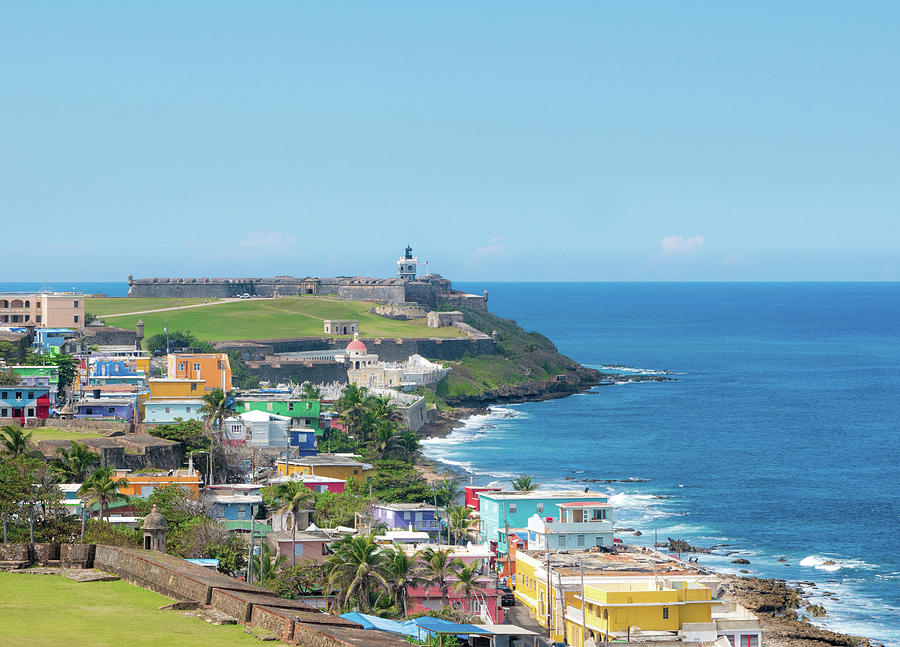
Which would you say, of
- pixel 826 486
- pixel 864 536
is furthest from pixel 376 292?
pixel 864 536

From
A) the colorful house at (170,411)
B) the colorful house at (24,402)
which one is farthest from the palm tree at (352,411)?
the colorful house at (24,402)

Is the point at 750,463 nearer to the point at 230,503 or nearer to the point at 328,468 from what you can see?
the point at 328,468

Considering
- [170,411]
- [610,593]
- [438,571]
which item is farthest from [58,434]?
[610,593]

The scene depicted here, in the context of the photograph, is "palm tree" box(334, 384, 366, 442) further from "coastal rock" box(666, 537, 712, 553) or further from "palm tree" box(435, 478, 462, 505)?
"coastal rock" box(666, 537, 712, 553)

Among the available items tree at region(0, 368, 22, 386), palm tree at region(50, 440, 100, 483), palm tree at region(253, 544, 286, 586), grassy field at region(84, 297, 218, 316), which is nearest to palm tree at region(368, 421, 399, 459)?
tree at region(0, 368, 22, 386)

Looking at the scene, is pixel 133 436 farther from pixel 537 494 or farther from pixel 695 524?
pixel 695 524

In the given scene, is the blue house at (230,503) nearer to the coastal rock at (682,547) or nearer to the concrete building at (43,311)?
the coastal rock at (682,547)
